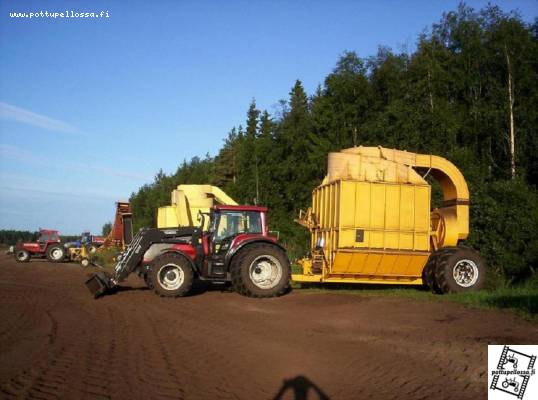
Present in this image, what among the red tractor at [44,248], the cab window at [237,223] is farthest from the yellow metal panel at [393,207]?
the red tractor at [44,248]

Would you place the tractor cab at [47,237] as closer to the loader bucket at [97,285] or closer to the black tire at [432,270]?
the loader bucket at [97,285]

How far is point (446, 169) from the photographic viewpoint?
14688mm

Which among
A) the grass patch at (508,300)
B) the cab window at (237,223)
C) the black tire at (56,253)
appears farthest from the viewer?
the black tire at (56,253)

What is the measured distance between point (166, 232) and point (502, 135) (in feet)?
63.0

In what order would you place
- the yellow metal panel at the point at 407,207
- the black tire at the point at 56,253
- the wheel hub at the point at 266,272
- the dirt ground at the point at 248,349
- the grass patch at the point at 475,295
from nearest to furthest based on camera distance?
1. the dirt ground at the point at 248,349
2. the grass patch at the point at 475,295
3. the yellow metal panel at the point at 407,207
4. the wheel hub at the point at 266,272
5. the black tire at the point at 56,253

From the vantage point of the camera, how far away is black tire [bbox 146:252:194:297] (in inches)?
526

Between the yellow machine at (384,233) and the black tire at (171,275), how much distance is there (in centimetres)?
278

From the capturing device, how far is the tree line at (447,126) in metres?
17.9

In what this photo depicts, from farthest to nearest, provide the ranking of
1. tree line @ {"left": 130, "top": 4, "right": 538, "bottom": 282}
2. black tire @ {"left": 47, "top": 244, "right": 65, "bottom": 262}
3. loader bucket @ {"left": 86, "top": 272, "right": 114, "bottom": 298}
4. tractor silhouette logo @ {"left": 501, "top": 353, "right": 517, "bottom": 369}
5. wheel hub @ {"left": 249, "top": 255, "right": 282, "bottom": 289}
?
1. black tire @ {"left": 47, "top": 244, "right": 65, "bottom": 262}
2. tree line @ {"left": 130, "top": 4, "right": 538, "bottom": 282}
3. wheel hub @ {"left": 249, "top": 255, "right": 282, "bottom": 289}
4. loader bucket @ {"left": 86, "top": 272, "right": 114, "bottom": 298}
5. tractor silhouette logo @ {"left": 501, "top": 353, "right": 517, "bottom": 369}

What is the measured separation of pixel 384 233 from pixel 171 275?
551 centimetres

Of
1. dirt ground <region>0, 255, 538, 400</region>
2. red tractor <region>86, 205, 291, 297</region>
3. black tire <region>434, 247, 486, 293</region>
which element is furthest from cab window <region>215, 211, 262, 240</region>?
black tire <region>434, 247, 486, 293</region>

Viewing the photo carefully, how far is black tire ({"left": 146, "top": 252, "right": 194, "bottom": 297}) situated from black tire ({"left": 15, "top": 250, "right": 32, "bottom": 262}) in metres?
21.3

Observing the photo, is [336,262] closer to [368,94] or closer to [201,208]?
[201,208]

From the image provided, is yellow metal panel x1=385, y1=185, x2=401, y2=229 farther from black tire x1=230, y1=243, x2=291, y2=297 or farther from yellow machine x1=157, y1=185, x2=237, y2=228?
yellow machine x1=157, y1=185, x2=237, y2=228
